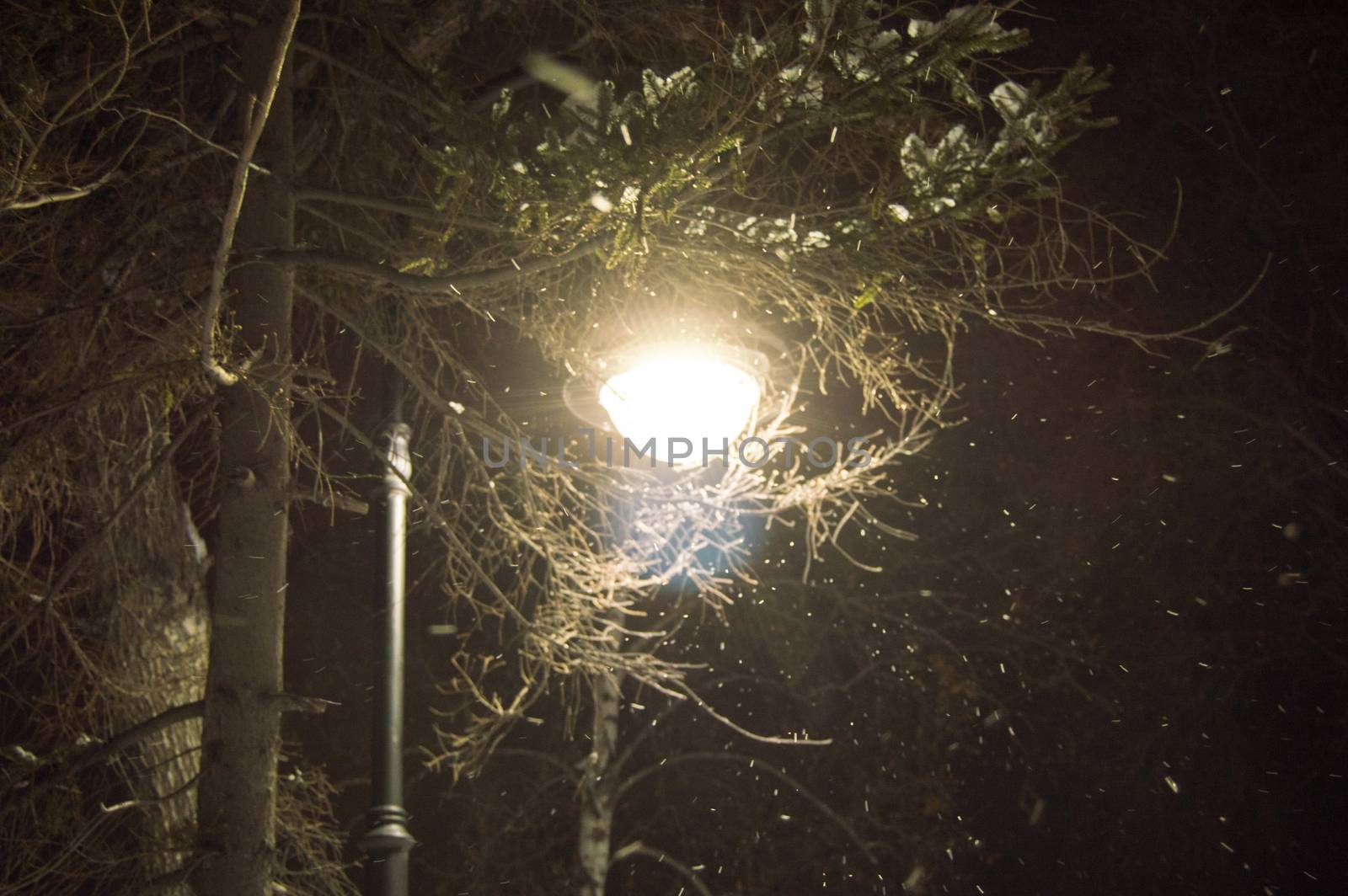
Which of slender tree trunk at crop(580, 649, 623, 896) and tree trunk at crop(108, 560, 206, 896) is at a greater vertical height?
tree trunk at crop(108, 560, 206, 896)

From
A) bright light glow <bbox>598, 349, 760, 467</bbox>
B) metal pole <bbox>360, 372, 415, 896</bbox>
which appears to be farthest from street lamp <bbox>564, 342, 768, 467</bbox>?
metal pole <bbox>360, 372, 415, 896</bbox>

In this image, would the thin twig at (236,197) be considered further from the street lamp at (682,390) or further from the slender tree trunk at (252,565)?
the street lamp at (682,390)

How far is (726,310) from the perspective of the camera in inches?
165

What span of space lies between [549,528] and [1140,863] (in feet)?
16.1

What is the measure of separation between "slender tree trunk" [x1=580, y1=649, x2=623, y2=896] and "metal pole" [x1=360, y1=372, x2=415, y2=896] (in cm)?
375

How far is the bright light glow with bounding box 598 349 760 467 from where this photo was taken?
138 inches

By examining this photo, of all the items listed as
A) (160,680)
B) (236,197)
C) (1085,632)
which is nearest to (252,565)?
(236,197)

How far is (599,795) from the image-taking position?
7.55 metres

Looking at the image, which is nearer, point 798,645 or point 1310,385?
point 1310,385

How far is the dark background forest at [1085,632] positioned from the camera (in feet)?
24.4

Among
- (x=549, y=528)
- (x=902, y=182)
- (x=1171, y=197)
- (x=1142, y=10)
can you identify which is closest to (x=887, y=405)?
(x=1171, y=197)

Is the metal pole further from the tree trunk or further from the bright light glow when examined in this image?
the tree trunk

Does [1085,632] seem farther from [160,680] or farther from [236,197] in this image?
[236,197]

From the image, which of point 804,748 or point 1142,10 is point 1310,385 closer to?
point 1142,10
